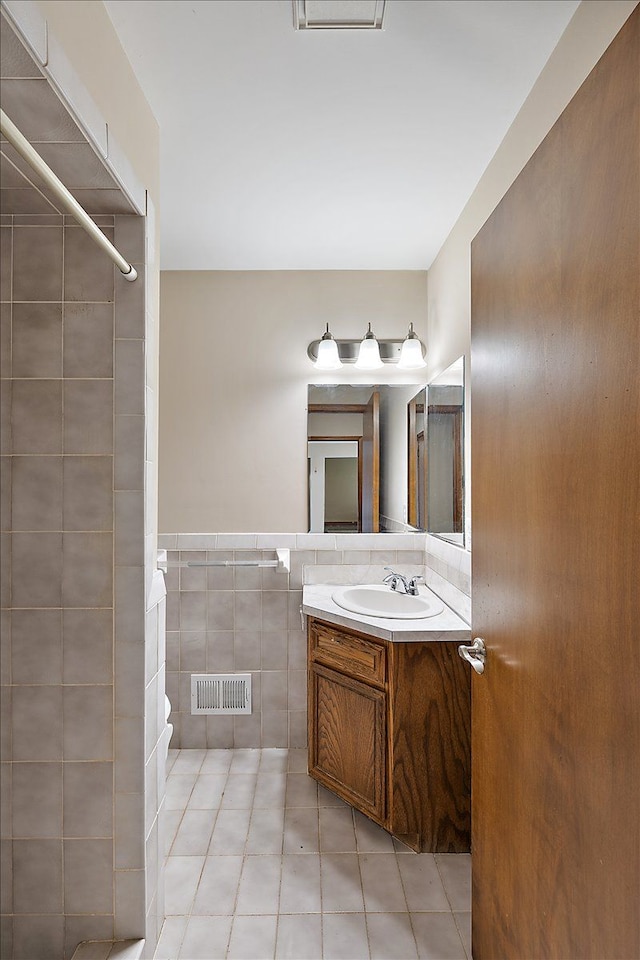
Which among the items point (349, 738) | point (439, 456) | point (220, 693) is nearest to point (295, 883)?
point (349, 738)

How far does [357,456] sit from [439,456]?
510 mm

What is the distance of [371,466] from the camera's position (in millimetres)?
3055

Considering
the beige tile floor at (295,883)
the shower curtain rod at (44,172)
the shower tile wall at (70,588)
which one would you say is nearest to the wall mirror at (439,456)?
the beige tile floor at (295,883)

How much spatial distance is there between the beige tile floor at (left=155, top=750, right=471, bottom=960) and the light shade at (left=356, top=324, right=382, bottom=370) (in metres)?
2.01

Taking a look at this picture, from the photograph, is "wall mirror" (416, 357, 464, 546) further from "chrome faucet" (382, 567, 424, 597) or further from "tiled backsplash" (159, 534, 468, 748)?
"tiled backsplash" (159, 534, 468, 748)

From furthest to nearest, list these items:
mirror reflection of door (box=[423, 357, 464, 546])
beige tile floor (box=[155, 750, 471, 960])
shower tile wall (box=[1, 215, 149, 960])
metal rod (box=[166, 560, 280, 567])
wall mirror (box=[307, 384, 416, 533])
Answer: wall mirror (box=[307, 384, 416, 533]) → metal rod (box=[166, 560, 280, 567]) → mirror reflection of door (box=[423, 357, 464, 546]) → beige tile floor (box=[155, 750, 471, 960]) → shower tile wall (box=[1, 215, 149, 960])

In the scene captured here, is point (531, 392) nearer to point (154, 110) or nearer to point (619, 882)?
point (619, 882)

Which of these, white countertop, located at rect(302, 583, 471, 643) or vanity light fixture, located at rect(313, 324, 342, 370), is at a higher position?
vanity light fixture, located at rect(313, 324, 342, 370)

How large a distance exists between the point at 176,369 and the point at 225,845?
7.06 ft

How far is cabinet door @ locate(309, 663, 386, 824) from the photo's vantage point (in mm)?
2188

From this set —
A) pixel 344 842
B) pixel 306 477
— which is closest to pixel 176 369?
pixel 306 477

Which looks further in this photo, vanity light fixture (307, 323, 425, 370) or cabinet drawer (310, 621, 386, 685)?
vanity light fixture (307, 323, 425, 370)

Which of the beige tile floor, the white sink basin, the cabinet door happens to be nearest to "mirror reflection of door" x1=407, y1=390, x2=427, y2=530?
the white sink basin

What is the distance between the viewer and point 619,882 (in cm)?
87
